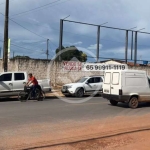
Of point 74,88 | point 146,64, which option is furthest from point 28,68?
point 146,64

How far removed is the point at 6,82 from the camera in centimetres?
1728

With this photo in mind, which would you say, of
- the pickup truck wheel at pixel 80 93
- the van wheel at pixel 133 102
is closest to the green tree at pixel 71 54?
the pickup truck wheel at pixel 80 93

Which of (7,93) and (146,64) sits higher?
(146,64)

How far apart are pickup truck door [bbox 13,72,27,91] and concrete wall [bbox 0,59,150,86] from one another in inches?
269

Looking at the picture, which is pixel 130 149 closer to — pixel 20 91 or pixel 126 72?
pixel 126 72

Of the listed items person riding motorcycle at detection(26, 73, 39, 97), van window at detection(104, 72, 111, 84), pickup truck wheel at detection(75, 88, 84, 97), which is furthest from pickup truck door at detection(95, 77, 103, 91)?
van window at detection(104, 72, 111, 84)

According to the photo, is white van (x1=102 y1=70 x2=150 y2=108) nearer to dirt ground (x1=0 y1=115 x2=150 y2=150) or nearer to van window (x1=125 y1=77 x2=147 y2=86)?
van window (x1=125 y1=77 x2=147 y2=86)

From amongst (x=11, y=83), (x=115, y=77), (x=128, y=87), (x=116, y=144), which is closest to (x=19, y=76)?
(x=11, y=83)

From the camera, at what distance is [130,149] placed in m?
6.48

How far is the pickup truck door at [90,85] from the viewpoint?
21.2m

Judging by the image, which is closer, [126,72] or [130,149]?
[130,149]

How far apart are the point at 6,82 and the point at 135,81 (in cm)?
772

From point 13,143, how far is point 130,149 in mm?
2771

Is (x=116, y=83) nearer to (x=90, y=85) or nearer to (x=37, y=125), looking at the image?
(x=37, y=125)
